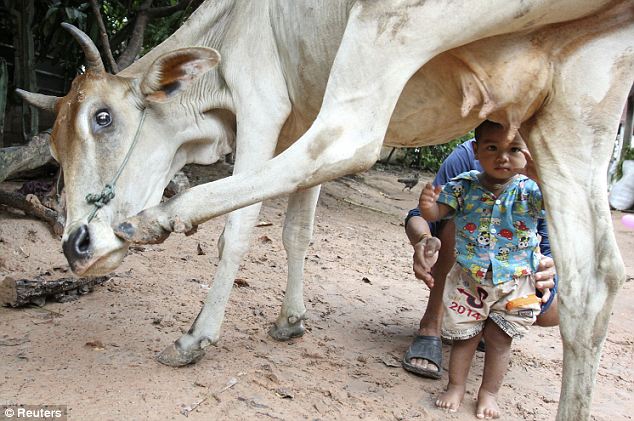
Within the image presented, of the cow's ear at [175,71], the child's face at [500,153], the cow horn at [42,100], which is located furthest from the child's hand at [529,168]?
the cow horn at [42,100]

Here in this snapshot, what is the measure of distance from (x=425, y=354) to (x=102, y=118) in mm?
1817

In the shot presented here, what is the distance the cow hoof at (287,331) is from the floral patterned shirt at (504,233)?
949mm

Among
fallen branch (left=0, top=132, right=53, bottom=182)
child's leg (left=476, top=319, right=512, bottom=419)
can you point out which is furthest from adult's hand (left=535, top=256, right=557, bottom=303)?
fallen branch (left=0, top=132, right=53, bottom=182)

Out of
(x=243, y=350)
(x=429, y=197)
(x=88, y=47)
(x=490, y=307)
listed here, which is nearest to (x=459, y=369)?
(x=490, y=307)

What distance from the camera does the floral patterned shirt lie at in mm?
2463

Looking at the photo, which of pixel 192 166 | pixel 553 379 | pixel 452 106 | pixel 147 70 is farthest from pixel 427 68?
pixel 192 166

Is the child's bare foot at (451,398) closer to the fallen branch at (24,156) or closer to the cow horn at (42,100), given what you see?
the cow horn at (42,100)

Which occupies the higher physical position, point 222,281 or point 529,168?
point 529,168

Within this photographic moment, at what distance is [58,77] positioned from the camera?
6.50 metres

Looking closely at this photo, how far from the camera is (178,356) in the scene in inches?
98.5

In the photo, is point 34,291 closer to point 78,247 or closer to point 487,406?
point 78,247

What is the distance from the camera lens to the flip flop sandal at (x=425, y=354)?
9.11 feet

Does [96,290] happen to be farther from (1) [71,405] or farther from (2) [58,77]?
(2) [58,77]

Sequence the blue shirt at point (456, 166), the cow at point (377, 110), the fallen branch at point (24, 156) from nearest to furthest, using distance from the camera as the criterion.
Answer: the cow at point (377, 110) → the blue shirt at point (456, 166) → the fallen branch at point (24, 156)
